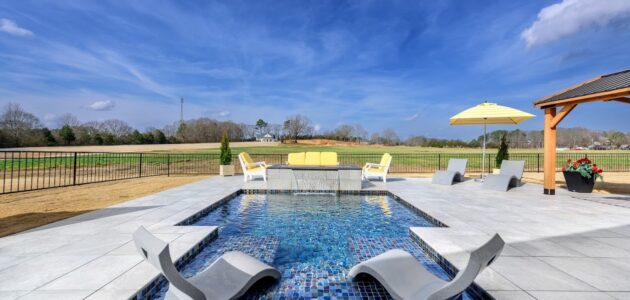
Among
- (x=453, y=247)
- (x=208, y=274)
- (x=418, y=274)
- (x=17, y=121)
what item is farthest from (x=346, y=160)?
(x=17, y=121)

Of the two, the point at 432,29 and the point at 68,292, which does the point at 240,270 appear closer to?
the point at 68,292

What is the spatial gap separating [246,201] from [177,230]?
3078 mm

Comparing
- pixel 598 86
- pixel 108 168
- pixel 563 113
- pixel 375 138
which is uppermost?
pixel 375 138

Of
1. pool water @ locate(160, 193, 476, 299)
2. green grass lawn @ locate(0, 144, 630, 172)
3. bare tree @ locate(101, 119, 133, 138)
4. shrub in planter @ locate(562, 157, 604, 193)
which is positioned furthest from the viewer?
bare tree @ locate(101, 119, 133, 138)

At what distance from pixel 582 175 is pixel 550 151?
112 centimetres

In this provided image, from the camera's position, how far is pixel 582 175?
8117 mm

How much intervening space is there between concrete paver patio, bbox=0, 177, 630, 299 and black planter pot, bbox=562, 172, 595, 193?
6.45 ft

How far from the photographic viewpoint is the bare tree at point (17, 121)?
1529 inches

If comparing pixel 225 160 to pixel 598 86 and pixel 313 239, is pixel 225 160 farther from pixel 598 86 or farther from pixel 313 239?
pixel 598 86

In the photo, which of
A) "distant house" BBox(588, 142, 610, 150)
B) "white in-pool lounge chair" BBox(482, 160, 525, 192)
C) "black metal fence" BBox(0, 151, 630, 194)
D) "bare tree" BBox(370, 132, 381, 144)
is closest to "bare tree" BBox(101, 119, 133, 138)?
"black metal fence" BBox(0, 151, 630, 194)

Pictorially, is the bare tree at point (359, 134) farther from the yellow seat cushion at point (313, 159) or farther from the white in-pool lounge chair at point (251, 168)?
the white in-pool lounge chair at point (251, 168)

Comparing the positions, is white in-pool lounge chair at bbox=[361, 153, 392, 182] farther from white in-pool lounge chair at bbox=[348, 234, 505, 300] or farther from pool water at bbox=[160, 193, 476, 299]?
white in-pool lounge chair at bbox=[348, 234, 505, 300]

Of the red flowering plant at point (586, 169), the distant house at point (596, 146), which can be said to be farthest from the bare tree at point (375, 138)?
the red flowering plant at point (586, 169)

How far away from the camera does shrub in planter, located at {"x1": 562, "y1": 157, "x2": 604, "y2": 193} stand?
8039 millimetres
